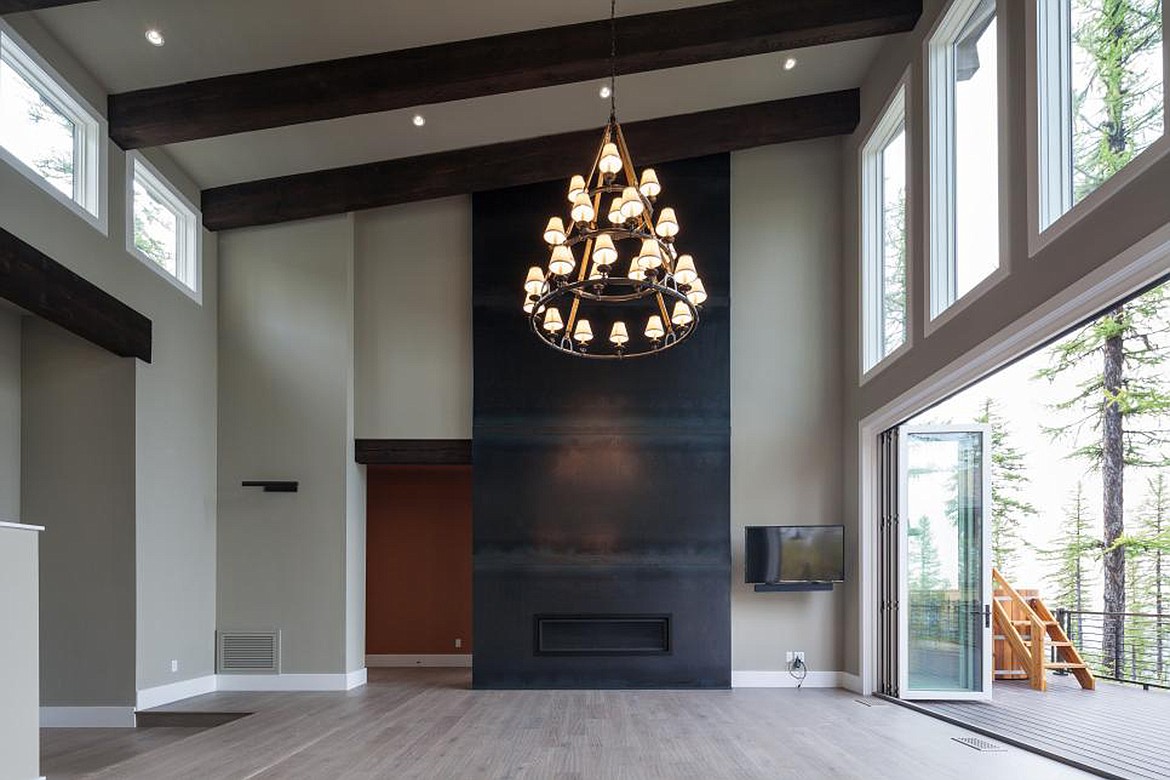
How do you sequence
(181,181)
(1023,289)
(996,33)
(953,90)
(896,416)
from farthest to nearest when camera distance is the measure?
(181,181) → (896,416) → (953,90) → (996,33) → (1023,289)

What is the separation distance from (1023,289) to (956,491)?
3.40m

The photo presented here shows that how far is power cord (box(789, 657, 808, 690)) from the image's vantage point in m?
8.74

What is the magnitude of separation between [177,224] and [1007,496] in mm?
12854

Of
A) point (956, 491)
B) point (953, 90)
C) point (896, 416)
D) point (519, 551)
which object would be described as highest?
point (953, 90)

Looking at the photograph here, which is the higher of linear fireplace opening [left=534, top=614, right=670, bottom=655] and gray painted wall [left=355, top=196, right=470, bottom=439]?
gray painted wall [left=355, top=196, right=470, bottom=439]

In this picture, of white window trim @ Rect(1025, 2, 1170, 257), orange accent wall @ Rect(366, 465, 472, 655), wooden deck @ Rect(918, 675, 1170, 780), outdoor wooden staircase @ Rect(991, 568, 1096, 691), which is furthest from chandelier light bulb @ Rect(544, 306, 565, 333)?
outdoor wooden staircase @ Rect(991, 568, 1096, 691)

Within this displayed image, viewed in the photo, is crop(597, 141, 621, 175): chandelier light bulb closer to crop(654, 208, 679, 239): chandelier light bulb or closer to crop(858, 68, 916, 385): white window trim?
→ crop(654, 208, 679, 239): chandelier light bulb

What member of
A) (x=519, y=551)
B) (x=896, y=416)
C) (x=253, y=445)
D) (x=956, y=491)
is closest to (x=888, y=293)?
(x=896, y=416)

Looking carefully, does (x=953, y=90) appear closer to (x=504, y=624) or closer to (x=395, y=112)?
(x=395, y=112)

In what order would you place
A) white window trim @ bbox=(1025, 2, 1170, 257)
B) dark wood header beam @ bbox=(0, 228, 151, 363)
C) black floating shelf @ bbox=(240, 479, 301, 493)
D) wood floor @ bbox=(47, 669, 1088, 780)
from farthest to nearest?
black floating shelf @ bbox=(240, 479, 301, 493), dark wood header beam @ bbox=(0, 228, 151, 363), wood floor @ bbox=(47, 669, 1088, 780), white window trim @ bbox=(1025, 2, 1170, 257)

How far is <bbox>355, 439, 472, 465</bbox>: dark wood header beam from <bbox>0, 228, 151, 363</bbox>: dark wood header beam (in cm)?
228

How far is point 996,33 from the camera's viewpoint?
5.54 metres

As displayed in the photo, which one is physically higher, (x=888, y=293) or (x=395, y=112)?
(x=395, y=112)

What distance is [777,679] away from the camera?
8766 mm
